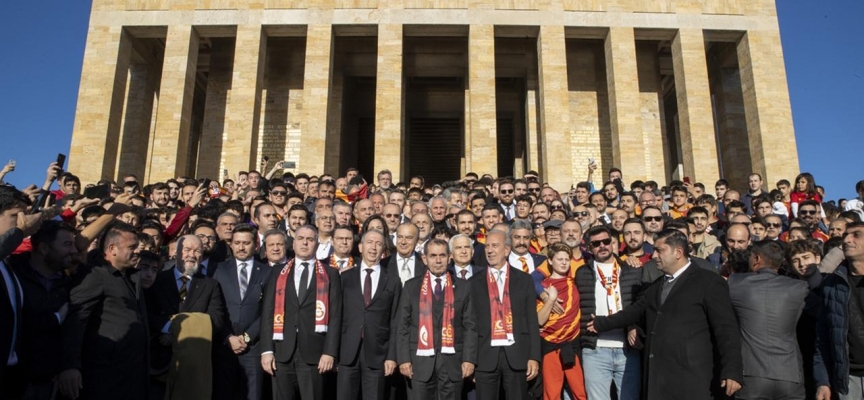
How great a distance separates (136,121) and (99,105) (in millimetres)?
2373

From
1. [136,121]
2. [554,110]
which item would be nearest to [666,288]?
[554,110]

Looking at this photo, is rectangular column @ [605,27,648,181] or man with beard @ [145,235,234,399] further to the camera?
rectangular column @ [605,27,648,181]

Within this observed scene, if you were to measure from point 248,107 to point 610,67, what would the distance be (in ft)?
41.8

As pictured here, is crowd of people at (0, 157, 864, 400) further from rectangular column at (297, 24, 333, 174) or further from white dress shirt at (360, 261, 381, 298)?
rectangular column at (297, 24, 333, 174)

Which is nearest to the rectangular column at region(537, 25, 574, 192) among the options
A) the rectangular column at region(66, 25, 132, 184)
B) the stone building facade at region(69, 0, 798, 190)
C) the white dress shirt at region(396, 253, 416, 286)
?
the stone building facade at region(69, 0, 798, 190)

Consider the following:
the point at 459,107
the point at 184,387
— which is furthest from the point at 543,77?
the point at 184,387

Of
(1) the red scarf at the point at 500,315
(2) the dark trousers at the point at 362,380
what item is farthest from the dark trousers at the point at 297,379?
(1) the red scarf at the point at 500,315

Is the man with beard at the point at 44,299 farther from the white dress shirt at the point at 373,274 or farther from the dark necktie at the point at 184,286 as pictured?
the white dress shirt at the point at 373,274

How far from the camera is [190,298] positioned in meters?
5.73

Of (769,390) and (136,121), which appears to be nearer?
(769,390)

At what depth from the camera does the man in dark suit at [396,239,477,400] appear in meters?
5.52

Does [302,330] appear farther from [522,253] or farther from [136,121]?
[136,121]

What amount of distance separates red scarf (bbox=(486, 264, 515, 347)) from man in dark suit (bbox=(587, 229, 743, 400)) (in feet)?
4.09

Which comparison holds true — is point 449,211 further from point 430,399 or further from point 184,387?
point 184,387
